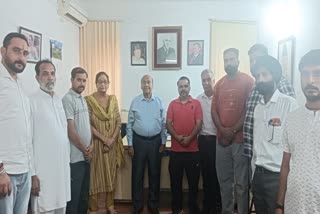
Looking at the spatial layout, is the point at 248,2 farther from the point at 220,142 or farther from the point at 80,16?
the point at 220,142

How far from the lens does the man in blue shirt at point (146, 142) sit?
3580 mm

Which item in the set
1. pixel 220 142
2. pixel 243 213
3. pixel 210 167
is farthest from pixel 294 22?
pixel 243 213

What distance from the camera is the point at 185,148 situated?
3484 millimetres

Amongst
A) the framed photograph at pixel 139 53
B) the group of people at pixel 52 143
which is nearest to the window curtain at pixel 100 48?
the framed photograph at pixel 139 53

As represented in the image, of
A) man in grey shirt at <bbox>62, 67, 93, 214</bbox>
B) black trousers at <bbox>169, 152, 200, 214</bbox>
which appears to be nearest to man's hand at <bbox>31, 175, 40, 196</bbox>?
man in grey shirt at <bbox>62, 67, 93, 214</bbox>

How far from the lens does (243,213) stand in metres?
2.82

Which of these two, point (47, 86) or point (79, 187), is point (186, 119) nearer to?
point (79, 187)

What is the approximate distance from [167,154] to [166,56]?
1848 millimetres

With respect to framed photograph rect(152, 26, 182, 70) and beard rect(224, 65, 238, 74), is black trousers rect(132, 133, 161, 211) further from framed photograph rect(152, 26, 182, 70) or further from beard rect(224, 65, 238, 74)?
framed photograph rect(152, 26, 182, 70)

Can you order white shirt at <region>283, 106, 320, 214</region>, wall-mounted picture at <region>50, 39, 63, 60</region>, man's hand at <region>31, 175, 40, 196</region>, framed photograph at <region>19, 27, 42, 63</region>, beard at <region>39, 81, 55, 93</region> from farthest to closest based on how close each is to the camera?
wall-mounted picture at <region>50, 39, 63, 60</region> < framed photograph at <region>19, 27, 42, 63</region> < beard at <region>39, 81, 55, 93</region> < man's hand at <region>31, 175, 40, 196</region> < white shirt at <region>283, 106, 320, 214</region>

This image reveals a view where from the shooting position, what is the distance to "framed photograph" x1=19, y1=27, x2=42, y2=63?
345 cm

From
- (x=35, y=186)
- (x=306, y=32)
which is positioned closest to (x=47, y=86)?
(x=35, y=186)

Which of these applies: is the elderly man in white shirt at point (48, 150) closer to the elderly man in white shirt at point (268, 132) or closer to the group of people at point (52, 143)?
the group of people at point (52, 143)

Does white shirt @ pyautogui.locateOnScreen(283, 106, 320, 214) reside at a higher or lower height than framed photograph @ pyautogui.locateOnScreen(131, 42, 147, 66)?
lower
